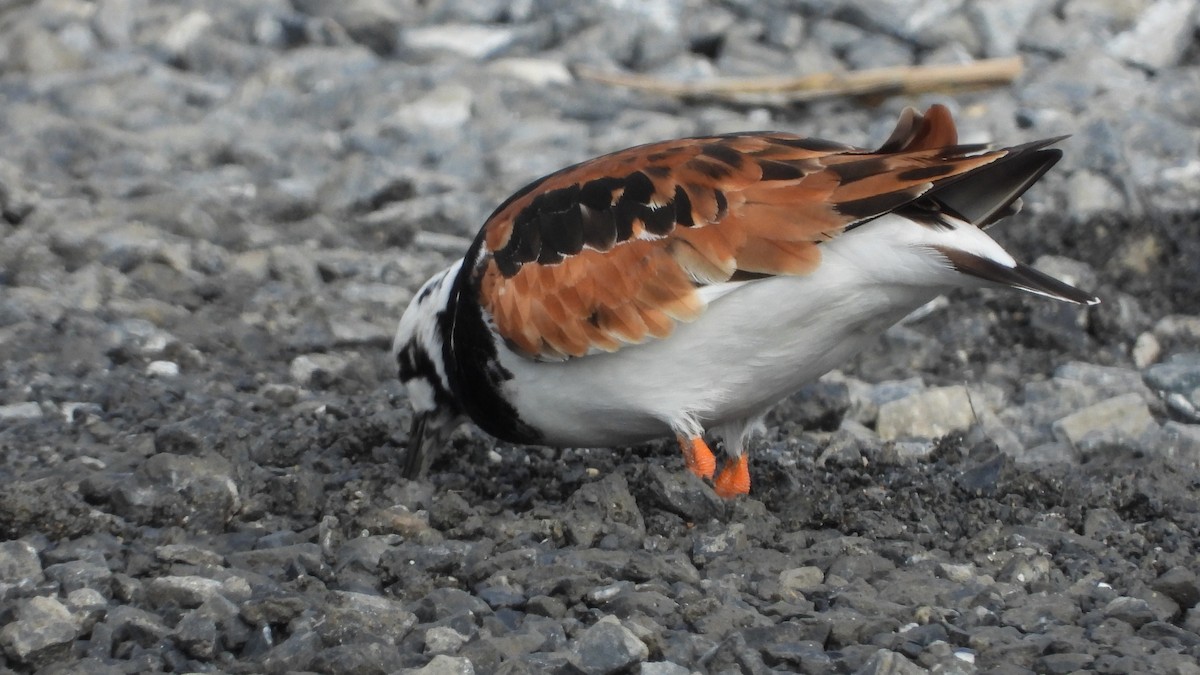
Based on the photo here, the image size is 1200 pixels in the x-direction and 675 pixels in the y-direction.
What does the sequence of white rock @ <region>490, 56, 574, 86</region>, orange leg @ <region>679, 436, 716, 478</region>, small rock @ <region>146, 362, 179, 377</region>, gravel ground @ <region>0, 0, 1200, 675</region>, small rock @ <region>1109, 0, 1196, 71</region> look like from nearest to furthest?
gravel ground @ <region>0, 0, 1200, 675</region> → orange leg @ <region>679, 436, 716, 478</region> → small rock @ <region>146, 362, 179, 377</region> → small rock @ <region>1109, 0, 1196, 71</region> → white rock @ <region>490, 56, 574, 86</region>

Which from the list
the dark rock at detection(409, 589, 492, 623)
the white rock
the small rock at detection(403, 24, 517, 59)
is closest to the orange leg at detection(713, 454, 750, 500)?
the dark rock at detection(409, 589, 492, 623)

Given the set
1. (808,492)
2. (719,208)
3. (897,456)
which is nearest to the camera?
(719,208)

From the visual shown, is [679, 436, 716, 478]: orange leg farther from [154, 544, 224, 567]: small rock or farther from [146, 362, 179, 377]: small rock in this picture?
[146, 362, 179, 377]: small rock

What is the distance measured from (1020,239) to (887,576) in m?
4.14

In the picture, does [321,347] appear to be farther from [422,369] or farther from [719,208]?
[719,208]

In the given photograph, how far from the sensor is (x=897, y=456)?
5.67 meters

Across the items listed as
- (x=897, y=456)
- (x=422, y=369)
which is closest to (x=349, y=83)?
(x=422, y=369)

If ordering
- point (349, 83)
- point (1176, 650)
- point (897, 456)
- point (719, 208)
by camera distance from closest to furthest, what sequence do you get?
point (1176, 650) → point (719, 208) → point (897, 456) → point (349, 83)

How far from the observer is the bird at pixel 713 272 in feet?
15.5

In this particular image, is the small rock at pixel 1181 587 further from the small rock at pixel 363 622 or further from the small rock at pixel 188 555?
the small rock at pixel 188 555

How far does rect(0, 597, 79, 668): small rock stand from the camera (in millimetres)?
3744

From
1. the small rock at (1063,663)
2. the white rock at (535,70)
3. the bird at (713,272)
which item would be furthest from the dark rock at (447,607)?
the white rock at (535,70)

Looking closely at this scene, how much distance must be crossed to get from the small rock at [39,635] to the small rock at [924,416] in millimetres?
3428

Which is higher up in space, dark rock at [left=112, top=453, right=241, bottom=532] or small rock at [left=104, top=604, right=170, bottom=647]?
small rock at [left=104, top=604, right=170, bottom=647]
